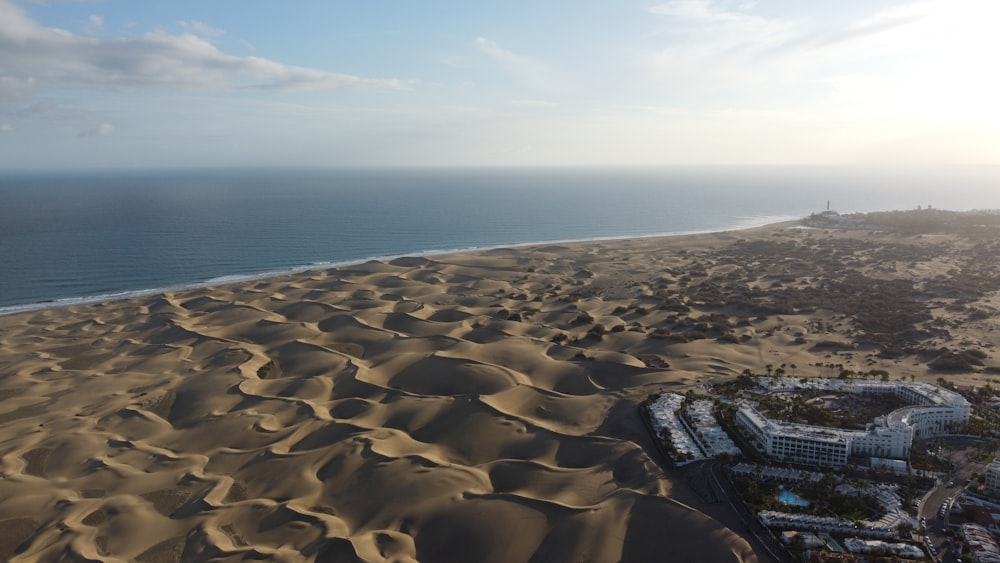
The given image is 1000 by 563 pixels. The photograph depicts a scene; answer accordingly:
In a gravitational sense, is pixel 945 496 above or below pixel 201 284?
below

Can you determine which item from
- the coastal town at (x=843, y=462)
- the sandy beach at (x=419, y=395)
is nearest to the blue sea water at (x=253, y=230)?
the sandy beach at (x=419, y=395)

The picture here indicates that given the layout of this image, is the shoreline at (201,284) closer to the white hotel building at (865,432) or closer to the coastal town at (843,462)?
the coastal town at (843,462)

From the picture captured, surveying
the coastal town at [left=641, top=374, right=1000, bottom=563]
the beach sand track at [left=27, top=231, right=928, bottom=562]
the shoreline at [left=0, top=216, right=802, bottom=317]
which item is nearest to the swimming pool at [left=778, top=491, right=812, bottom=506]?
the coastal town at [left=641, top=374, right=1000, bottom=563]

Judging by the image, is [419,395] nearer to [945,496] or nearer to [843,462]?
[843,462]

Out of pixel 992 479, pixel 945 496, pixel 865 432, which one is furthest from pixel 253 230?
pixel 992 479

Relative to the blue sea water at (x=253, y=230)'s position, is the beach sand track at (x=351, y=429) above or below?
below

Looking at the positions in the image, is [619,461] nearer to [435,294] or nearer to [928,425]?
[928,425]

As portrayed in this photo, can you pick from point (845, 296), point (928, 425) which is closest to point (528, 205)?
point (845, 296)
